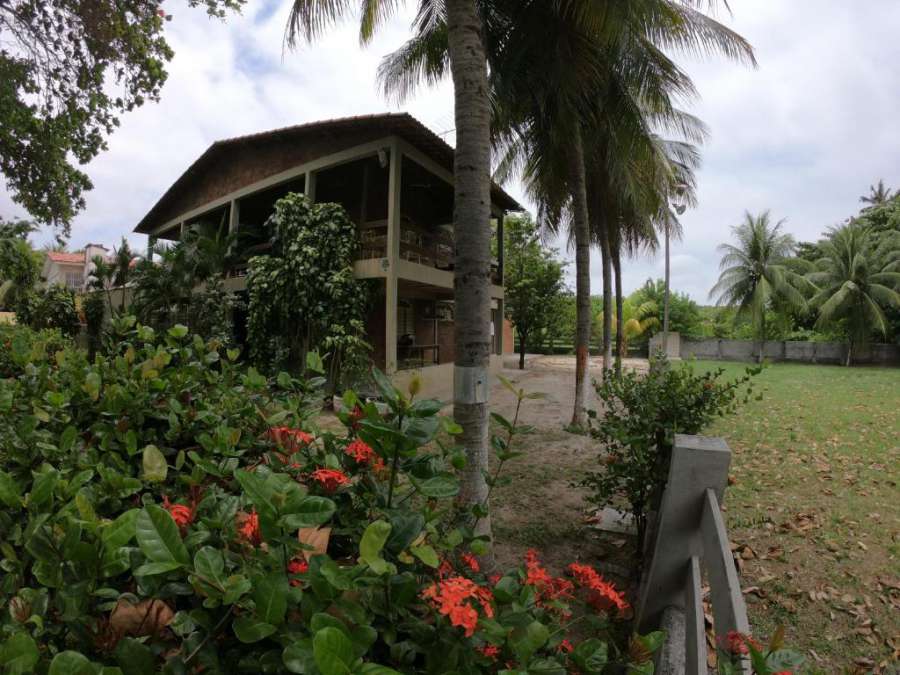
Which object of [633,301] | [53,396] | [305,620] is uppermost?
[633,301]

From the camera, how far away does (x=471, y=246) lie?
340cm

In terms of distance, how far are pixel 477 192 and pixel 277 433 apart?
2452 millimetres

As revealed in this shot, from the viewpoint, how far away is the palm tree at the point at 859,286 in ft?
82.7

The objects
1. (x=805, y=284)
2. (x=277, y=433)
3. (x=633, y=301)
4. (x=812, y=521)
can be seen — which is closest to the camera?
(x=277, y=433)

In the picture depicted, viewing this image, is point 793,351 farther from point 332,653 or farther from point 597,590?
point 332,653

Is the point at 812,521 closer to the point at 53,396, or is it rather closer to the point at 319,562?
the point at 319,562

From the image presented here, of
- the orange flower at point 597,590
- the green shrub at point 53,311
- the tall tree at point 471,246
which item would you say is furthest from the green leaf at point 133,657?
the green shrub at point 53,311

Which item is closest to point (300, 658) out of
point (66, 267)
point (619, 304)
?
point (619, 304)

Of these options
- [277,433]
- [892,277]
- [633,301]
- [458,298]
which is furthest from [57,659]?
[633,301]

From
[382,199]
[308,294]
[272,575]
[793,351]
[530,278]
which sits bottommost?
[272,575]

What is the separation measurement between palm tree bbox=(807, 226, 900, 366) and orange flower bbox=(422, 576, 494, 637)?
1263 inches

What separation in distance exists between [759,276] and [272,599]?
3315cm

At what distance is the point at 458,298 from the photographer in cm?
342

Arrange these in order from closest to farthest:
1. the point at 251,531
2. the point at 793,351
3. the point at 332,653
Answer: the point at 332,653 < the point at 251,531 < the point at 793,351
